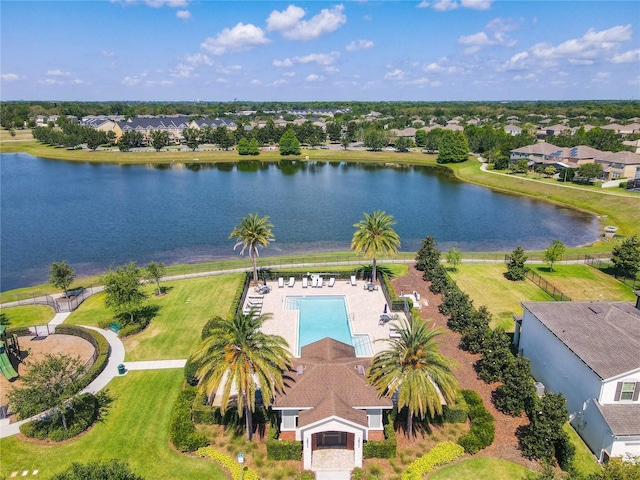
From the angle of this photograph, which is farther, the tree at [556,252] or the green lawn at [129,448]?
the tree at [556,252]

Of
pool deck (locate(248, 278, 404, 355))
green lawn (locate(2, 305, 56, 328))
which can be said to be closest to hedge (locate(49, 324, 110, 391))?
green lawn (locate(2, 305, 56, 328))

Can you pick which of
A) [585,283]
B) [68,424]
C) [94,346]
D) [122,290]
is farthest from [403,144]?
[68,424]

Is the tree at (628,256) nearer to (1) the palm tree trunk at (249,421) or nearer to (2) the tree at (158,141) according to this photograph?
(1) the palm tree trunk at (249,421)

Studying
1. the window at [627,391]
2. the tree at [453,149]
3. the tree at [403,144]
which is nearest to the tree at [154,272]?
the window at [627,391]

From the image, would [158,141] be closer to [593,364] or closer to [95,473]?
[95,473]

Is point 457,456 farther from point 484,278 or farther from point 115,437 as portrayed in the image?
point 484,278

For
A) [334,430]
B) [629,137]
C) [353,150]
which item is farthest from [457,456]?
[629,137]

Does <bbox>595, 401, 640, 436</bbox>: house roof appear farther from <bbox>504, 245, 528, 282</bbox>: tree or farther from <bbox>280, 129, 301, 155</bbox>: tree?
<bbox>280, 129, 301, 155</bbox>: tree
